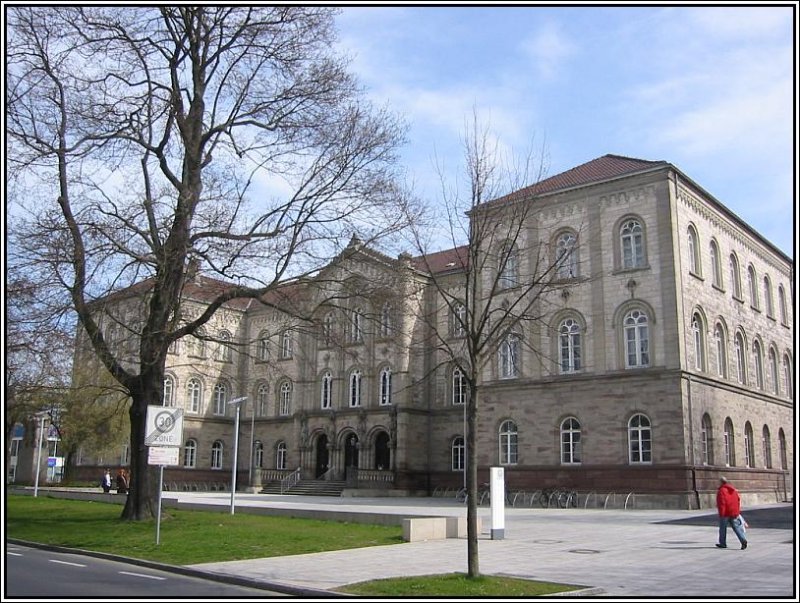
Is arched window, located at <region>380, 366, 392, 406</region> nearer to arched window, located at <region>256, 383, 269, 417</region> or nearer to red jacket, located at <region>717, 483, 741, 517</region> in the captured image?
arched window, located at <region>256, 383, 269, 417</region>

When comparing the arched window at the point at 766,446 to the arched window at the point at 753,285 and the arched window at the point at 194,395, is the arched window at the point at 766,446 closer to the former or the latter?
the arched window at the point at 753,285

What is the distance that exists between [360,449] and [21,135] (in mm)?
34658

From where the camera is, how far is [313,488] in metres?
50.7

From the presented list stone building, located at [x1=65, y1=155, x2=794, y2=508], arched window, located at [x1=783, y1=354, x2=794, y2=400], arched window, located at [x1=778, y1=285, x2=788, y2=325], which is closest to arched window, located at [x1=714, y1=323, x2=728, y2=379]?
stone building, located at [x1=65, y1=155, x2=794, y2=508]

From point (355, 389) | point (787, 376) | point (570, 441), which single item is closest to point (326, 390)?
point (355, 389)

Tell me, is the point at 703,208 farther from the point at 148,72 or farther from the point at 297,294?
the point at 148,72

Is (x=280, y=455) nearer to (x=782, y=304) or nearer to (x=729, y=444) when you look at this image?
(x=729, y=444)

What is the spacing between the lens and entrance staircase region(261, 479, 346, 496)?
49375 millimetres

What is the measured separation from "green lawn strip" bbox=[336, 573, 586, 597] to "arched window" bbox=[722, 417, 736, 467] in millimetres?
29054

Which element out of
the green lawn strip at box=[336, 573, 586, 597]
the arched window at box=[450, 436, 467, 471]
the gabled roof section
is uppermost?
the gabled roof section

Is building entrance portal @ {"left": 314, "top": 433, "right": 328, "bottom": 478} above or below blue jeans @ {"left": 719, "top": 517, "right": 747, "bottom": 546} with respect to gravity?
above

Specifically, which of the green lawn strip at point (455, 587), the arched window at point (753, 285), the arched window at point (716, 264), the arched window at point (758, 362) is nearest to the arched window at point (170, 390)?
the arched window at point (716, 264)

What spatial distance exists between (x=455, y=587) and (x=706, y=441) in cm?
2807

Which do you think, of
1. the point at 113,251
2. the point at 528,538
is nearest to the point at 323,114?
the point at 113,251
